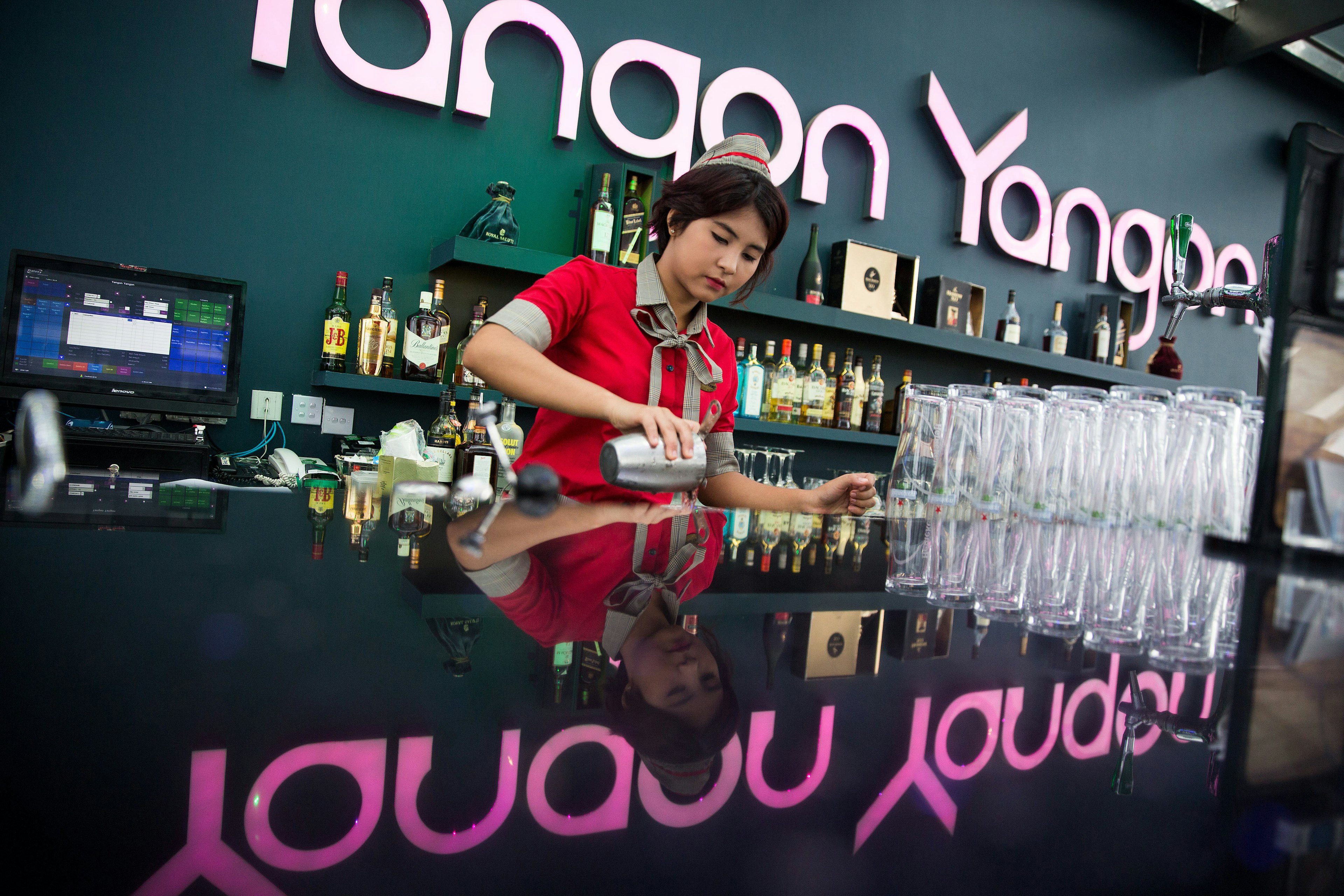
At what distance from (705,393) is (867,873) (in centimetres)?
161

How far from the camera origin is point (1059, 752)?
0.28 meters

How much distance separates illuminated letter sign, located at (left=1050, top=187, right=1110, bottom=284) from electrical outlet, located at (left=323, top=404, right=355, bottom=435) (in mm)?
3048

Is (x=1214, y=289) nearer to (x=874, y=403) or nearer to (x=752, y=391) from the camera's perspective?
(x=752, y=391)

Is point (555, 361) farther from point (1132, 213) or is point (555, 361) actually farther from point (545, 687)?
point (1132, 213)

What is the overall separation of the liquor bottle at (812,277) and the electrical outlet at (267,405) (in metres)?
1.74

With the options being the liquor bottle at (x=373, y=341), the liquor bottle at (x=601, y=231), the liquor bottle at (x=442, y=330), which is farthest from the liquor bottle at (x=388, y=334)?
the liquor bottle at (x=601, y=231)

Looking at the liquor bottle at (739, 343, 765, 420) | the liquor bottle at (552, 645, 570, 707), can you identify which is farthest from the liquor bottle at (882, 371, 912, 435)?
the liquor bottle at (552, 645, 570, 707)

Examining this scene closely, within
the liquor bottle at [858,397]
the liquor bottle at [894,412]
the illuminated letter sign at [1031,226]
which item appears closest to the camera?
the liquor bottle at [858,397]

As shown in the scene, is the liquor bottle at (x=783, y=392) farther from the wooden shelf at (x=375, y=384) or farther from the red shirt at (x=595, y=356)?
the red shirt at (x=595, y=356)

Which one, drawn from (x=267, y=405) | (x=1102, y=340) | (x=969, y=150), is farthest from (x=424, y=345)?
(x=1102, y=340)

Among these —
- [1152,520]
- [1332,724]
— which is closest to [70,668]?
[1332,724]

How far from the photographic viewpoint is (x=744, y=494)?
67.5 inches

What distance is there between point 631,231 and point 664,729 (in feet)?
7.84

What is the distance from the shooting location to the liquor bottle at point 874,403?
317 centimetres
